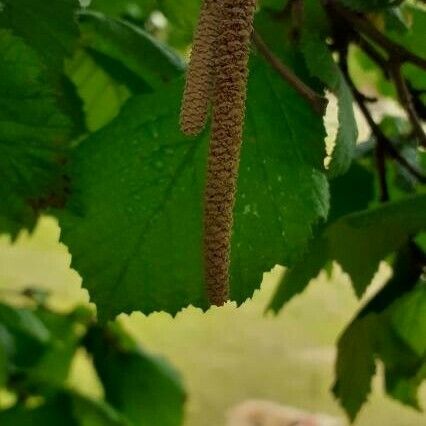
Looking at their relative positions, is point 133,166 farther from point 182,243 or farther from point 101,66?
point 101,66

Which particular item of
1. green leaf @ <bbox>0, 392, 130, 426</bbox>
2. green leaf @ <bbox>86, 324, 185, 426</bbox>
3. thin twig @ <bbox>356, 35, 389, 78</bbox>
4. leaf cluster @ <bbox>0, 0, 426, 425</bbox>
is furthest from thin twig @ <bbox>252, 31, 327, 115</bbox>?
green leaf @ <bbox>86, 324, 185, 426</bbox>

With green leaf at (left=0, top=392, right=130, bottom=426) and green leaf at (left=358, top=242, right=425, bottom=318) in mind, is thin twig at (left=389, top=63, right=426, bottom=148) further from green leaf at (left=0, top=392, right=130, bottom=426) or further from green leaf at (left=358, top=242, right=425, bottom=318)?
green leaf at (left=0, top=392, right=130, bottom=426)

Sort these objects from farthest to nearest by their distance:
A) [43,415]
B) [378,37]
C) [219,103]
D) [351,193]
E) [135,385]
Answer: [135,385] → [43,415] → [351,193] → [378,37] → [219,103]

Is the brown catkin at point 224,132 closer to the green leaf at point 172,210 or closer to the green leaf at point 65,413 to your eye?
the green leaf at point 172,210

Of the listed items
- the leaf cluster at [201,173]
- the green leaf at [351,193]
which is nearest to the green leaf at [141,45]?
the leaf cluster at [201,173]

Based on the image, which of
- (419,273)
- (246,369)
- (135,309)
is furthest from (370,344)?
(246,369)

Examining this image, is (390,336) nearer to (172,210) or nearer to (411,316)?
(411,316)

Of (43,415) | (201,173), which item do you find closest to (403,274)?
(201,173)
